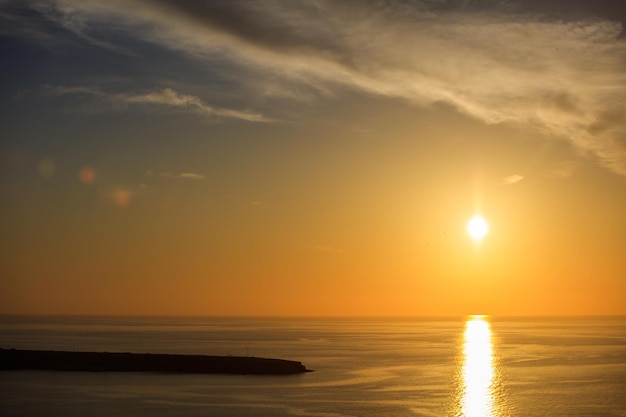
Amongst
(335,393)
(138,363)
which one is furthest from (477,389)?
(138,363)

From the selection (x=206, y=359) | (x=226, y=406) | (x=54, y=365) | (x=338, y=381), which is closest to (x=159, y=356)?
(x=206, y=359)

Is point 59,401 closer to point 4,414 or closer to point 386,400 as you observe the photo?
point 4,414

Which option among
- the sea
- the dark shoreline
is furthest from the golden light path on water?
the dark shoreline

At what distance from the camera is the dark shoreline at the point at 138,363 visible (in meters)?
92.7

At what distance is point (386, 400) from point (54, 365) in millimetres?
47380

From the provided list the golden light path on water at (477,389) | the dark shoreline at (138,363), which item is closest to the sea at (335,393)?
the golden light path on water at (477,389)

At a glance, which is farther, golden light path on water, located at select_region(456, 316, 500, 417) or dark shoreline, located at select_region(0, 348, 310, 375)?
dark shoreline, located at select_region(0, 348, 310, 375)

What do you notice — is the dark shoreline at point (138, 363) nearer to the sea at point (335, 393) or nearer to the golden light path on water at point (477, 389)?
the sea at point (335, 393)

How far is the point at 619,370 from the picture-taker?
11050 cm

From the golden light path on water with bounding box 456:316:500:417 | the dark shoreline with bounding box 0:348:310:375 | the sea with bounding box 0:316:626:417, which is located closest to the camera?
the sea with bounding box 0:316:626:417

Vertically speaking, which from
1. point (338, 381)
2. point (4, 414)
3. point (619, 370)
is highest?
point (619, 370)

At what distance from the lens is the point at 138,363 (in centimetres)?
9500

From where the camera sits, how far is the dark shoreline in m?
92.7

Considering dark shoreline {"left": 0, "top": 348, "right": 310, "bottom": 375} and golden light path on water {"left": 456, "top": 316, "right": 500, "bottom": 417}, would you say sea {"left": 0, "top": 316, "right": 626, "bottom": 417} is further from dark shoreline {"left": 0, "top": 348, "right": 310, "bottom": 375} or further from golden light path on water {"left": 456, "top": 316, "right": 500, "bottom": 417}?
dark shoreline {"left": 0, "top": 348, "right": 310, "bottom": 375}
